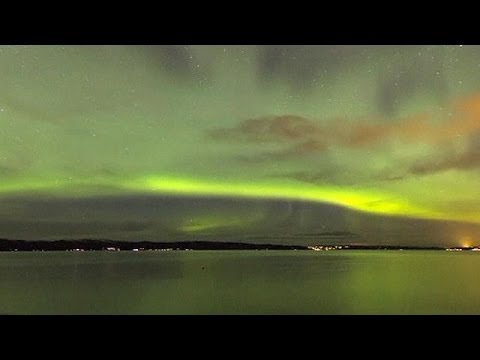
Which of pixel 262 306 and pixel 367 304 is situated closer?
pixel 262 306

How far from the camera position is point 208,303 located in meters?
12.3
